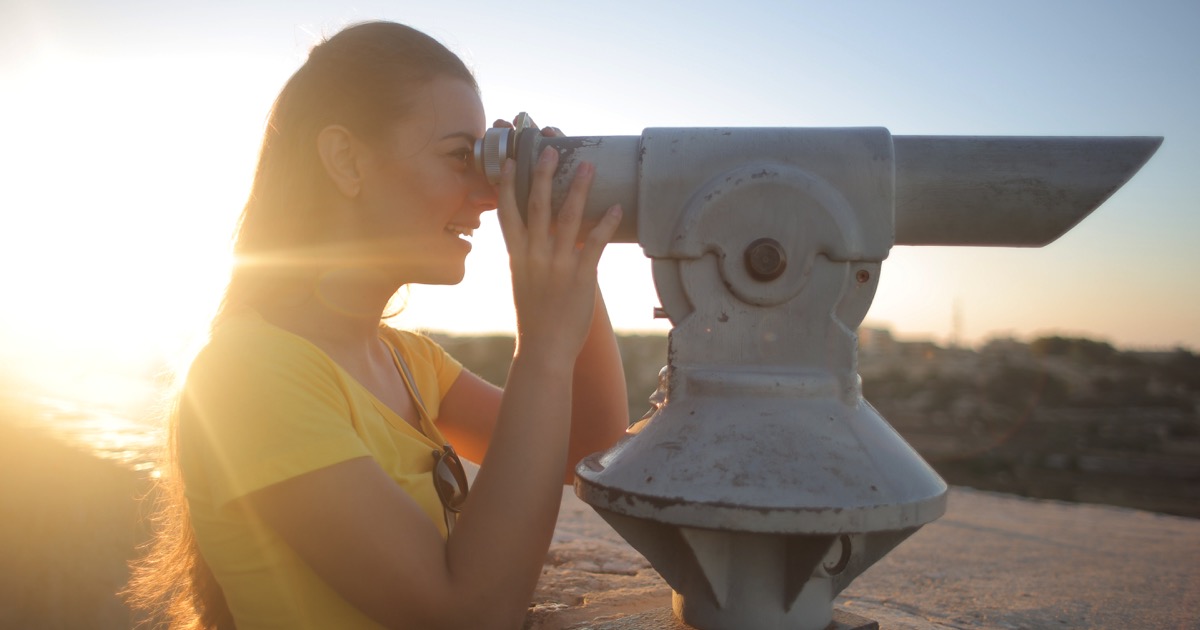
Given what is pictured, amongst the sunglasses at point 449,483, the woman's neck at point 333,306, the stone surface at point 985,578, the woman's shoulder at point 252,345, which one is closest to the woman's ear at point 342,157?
the woman's neck at point 333,306

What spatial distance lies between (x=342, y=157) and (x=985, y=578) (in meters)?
2.15

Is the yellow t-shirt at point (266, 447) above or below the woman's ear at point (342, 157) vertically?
below

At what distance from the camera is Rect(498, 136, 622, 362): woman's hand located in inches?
53.3

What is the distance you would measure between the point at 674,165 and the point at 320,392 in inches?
27.8

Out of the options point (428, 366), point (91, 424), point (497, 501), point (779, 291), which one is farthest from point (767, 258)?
point (91, 424)

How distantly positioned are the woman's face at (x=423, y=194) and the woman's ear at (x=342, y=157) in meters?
0.02

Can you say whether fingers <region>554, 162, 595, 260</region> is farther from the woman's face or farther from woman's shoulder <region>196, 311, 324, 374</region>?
woman's shoulder <region>196, 311, 324, 374</region>

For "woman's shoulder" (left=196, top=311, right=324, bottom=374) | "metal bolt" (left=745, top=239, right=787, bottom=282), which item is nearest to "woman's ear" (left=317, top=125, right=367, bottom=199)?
"woman's shoulder" (left=196, top=311, right=324, bottom=374)

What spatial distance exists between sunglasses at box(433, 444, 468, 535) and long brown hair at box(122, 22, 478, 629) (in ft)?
1.53

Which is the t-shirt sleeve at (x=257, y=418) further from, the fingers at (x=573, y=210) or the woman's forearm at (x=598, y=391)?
the woman's forearm at (x=598, y=391)

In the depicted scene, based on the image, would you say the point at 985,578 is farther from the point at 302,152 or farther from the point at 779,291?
the point at 302,152

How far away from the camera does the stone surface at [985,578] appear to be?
2.05 metres

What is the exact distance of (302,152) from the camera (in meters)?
1.68

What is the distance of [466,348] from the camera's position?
41.7ft
